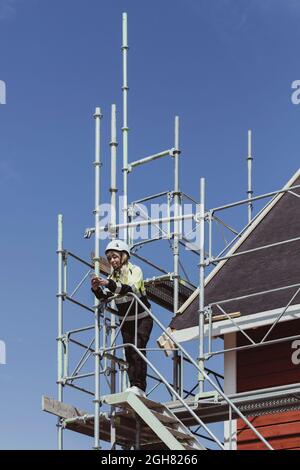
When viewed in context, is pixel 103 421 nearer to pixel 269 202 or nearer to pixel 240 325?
pixel 240 325

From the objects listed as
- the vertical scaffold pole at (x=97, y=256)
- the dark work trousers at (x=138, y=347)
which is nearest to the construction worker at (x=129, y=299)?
the dark work trousers at (x=138, y=347)

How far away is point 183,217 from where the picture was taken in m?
22.4

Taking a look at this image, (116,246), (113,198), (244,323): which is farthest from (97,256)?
(244,323)

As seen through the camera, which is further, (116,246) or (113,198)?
(113,198)

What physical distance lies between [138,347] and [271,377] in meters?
2.14

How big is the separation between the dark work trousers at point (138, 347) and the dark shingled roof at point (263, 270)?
4.24 ft

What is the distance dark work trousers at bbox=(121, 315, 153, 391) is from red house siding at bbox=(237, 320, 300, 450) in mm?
1791

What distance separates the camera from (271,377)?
69.8ft

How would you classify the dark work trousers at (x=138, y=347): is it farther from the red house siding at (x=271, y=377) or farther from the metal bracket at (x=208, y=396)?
the red house siding at (x=271, y=377)

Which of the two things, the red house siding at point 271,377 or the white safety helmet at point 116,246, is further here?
the red house siding at point 271,377

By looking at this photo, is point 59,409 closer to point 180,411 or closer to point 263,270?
point 180,411

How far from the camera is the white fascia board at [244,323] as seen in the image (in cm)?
2070

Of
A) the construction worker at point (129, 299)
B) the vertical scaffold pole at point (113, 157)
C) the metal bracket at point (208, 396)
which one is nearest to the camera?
the metal bracket at point (208, 396)

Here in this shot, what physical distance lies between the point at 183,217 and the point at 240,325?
2.19 m
